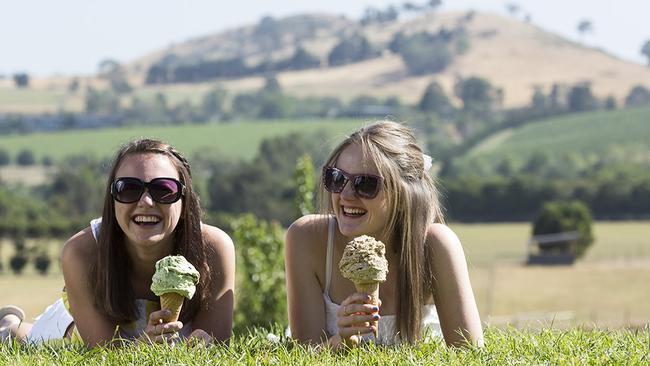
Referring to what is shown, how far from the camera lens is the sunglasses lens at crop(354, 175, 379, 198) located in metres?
5.84

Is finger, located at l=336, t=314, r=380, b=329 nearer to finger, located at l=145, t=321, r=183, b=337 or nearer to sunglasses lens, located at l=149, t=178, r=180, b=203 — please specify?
finger, located at l=145, t=321, r=183, b=337

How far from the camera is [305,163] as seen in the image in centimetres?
2127

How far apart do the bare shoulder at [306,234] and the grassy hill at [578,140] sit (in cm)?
14080

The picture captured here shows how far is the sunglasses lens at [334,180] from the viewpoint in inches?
231

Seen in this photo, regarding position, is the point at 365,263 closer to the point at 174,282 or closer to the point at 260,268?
the point at 174,282

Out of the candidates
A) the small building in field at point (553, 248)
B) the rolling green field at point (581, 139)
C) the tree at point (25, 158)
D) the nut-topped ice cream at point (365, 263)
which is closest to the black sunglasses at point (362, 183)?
the nut-topped ice cream at point (365, 263)

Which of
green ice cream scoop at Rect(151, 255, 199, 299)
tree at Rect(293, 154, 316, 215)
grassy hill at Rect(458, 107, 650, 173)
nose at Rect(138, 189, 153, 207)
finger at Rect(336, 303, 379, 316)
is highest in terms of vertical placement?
nose at Rect(138, 189, 153, 207)

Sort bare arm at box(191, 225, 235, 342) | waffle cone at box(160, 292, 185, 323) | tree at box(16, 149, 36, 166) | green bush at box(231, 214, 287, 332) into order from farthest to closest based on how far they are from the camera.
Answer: tree at box(16, 149, 36, 166), green bush at box(231, 214, 287, 332), bare arm at box(191, 225, 235, 342), waffle cone at box(160, 292, 185, 323)

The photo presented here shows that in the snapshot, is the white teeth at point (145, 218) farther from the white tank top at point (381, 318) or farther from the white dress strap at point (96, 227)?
the white tank top at point (381, 318)

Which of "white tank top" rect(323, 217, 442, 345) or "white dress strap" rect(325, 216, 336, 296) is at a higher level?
"white dress strap" rect(325, 216, 336, 296)

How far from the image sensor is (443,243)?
589cm

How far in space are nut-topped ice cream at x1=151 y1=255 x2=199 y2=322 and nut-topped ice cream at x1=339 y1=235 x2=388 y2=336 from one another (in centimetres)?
76

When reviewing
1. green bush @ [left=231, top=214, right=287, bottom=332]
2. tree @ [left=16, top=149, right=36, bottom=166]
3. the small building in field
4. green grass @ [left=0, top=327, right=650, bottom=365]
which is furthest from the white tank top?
tree @ [left=16, top=149, right=36, bottom=166]

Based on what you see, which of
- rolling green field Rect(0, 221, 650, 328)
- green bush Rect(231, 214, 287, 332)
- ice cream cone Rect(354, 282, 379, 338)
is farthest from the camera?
rolling green field Rect(0, 221, 650, 328)
